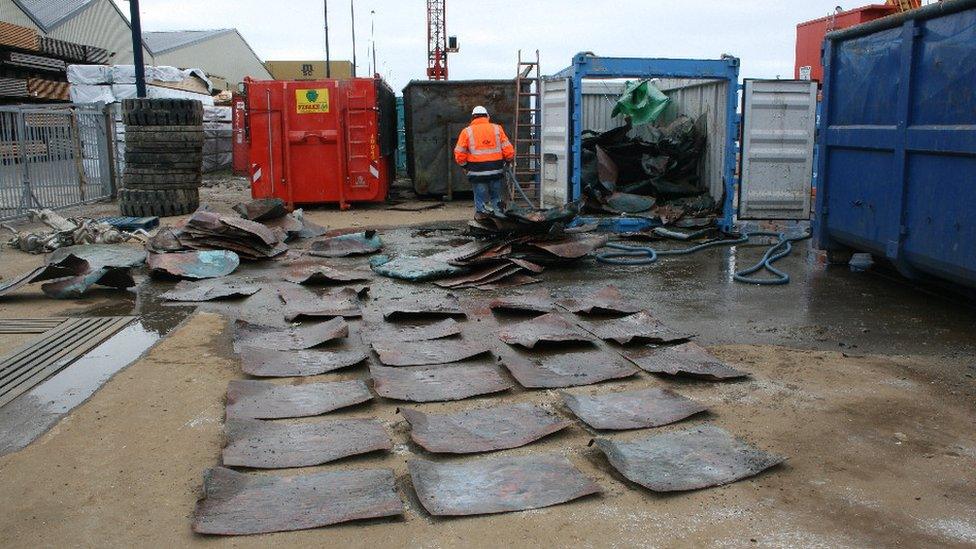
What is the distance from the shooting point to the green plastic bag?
12.9m

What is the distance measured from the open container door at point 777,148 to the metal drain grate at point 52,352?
829 cm

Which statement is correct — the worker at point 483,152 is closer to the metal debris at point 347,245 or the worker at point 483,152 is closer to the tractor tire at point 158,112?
the metal debris at point 347,245

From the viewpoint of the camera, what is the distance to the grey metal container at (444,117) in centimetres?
1590

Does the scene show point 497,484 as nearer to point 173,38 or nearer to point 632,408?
point 632,408

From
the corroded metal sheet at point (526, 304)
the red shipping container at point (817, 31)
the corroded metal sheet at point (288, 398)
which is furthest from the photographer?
the red shipping container at point (817, 31)

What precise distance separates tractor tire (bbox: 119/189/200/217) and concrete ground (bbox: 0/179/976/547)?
6.15 meters

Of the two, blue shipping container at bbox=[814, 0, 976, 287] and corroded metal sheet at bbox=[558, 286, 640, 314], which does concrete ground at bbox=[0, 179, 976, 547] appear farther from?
blue shipping container at bbox=[814, 0, 976, 287]

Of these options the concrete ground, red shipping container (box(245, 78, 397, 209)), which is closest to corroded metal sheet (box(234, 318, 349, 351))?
the concrete ground

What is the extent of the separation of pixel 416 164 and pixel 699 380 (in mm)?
11903

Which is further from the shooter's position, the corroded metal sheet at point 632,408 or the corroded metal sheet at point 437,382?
the corroded metal sheet at point 437,382

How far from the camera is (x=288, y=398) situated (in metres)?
4.62

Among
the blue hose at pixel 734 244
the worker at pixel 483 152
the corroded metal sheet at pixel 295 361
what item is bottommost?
the corroded metal sheet at pixel 295 361

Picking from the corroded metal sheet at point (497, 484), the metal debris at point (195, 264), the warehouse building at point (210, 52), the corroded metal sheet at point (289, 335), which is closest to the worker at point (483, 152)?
the metal debris at point (195, 264)

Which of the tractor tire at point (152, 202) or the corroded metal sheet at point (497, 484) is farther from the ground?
the tractor tire at point (152, 202)
